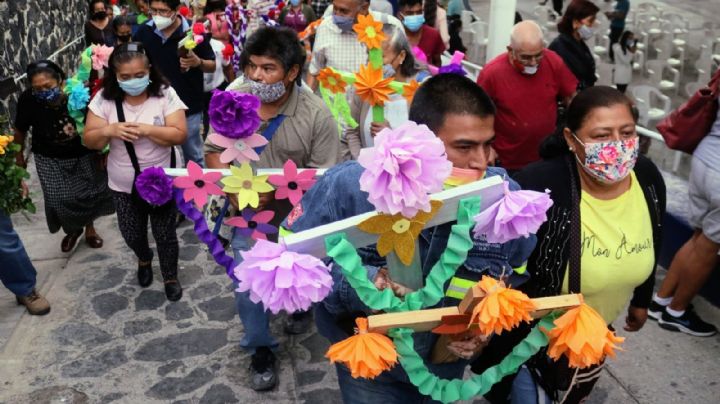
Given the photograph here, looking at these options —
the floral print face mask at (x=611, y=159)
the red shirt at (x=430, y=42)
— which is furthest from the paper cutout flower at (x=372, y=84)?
the red shirt at (x=430, y=42)

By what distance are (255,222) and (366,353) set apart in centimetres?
188

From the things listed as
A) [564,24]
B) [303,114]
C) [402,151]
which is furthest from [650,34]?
[402,151]

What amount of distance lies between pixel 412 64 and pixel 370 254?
264 centimetres

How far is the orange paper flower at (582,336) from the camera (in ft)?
6.72

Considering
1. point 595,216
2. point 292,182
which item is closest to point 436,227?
point 595,216

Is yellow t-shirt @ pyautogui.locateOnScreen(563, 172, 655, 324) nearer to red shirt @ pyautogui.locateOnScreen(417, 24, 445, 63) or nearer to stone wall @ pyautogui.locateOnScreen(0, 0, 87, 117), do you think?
red shirt @ pyautogui.locateOnScreen(417, 24, 445, 63)

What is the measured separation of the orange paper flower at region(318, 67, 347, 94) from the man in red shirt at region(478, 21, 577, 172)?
133 centimetres

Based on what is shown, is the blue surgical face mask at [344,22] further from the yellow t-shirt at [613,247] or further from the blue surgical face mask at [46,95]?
the yellow t-shirt at [613,247]

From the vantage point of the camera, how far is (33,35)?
8.99m

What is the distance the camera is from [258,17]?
903 centimetres

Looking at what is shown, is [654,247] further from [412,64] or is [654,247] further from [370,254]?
[412,64]

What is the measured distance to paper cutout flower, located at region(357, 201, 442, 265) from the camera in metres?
1.92

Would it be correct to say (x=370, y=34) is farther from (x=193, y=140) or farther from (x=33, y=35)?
(x=33, y=35)

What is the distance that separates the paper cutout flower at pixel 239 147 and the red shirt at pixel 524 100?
228cm
